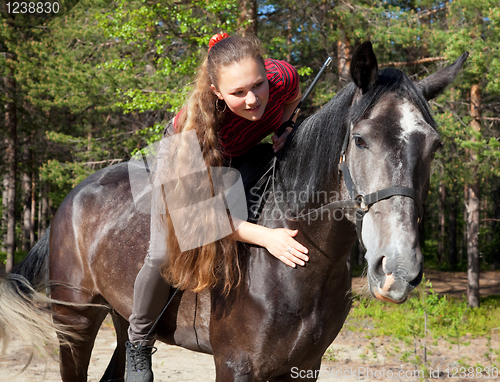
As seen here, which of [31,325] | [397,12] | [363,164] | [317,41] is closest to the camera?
[363,164]

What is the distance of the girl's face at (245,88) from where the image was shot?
1.97 metres

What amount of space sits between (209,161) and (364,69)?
820mm

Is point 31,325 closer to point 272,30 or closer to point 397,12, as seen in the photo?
point 397,12

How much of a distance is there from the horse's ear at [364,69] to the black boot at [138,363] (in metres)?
1.89

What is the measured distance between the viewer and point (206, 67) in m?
2.10

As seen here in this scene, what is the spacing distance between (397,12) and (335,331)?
30.1ft

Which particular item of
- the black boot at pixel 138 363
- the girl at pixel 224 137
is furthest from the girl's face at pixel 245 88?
the black boot at pixel 138 363

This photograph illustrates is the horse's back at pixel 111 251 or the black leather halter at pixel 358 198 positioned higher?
the black leather halter at pixel 358 198

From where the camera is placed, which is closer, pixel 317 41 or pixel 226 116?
pixel 226 116

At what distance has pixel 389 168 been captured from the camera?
158 cm

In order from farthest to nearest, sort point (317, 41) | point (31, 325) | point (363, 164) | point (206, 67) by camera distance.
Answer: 1. point (317, 41)
2. point (31, 325)
3. point (206, 67)
4. point (363, 164)

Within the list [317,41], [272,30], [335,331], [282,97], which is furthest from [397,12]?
[335,331]

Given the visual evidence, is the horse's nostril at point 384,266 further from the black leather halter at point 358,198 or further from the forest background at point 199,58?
the forest background at point 199,58

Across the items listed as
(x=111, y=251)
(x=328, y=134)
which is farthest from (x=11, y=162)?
(x=328, y=134)
